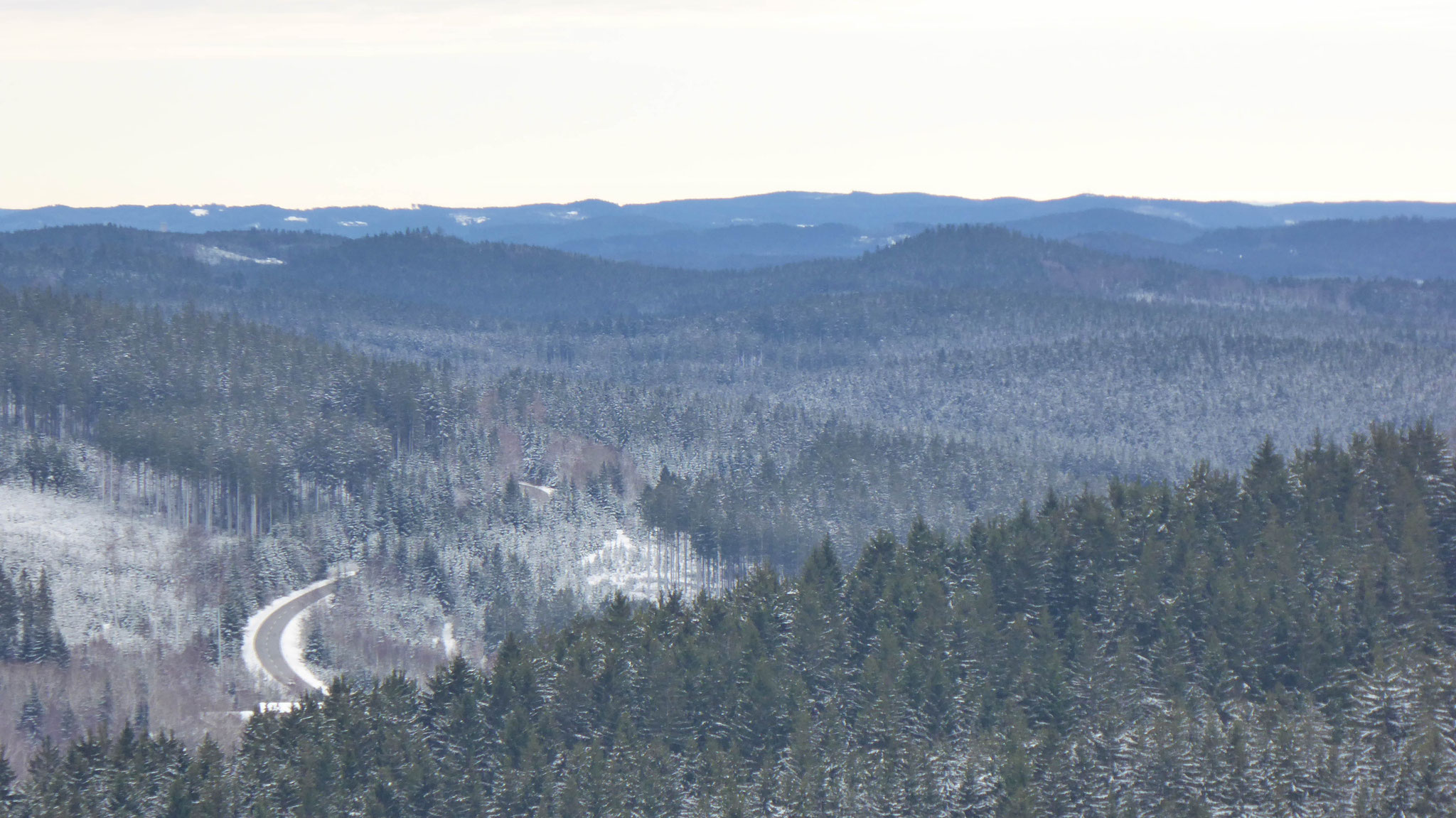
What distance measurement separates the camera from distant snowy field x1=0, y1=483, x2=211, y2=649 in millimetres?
117500

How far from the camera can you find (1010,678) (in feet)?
241

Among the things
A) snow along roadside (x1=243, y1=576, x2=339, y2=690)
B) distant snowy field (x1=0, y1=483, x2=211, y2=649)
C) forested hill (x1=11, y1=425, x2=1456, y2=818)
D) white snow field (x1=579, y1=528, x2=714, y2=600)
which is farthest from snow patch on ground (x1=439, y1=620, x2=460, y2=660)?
forested hill (x1=11, y1=425, x2=1456, y2=818)

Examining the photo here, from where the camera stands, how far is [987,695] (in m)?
70.9

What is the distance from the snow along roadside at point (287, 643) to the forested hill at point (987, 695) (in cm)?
3155

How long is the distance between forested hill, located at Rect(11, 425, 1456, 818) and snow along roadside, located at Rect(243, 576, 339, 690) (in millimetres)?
31549

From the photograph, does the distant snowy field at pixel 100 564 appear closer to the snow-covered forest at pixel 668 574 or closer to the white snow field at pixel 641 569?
the snow-covered forest at pixel 668 574

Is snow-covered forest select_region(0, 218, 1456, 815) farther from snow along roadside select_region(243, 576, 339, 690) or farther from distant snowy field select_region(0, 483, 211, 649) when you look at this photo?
snow along roadside select_region(243, 576, 339, 690)

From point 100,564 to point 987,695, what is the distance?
8319cm

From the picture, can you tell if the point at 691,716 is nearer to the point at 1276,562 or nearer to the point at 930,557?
the point at 930,557

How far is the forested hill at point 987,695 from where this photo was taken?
61000 millimetres

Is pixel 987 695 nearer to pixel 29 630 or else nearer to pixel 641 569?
pixel 29 630

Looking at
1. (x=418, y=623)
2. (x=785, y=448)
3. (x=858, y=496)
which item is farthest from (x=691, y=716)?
(x=785, y=448)

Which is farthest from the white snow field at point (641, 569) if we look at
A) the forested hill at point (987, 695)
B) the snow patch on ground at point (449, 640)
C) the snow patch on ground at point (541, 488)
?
the forested hill at point (987, 695)

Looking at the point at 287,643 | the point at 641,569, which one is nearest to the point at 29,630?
the point at 287,643
